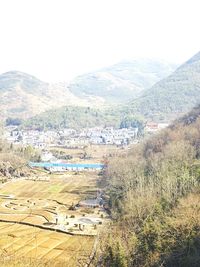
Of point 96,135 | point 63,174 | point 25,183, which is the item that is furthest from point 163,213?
point 96,135

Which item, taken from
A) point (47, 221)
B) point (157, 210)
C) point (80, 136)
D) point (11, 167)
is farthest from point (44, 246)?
point (80, 136)

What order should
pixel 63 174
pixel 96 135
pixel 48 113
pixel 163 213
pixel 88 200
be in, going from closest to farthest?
pixel 163 213 < pixel 88 200 < pixel 63 174 < pixel 96 135 < pixel 48 113

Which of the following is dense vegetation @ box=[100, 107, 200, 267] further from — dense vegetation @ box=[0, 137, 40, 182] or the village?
the village

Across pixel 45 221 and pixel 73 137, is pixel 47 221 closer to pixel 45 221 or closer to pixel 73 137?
pixel 45 221

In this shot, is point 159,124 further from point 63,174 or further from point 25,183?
point 25,183

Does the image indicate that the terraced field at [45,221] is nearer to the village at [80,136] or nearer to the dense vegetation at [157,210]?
the dense vegetation at [157,210]

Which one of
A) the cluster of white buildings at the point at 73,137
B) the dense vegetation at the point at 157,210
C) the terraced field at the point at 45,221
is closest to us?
the dense vegetation at the point at 157,210

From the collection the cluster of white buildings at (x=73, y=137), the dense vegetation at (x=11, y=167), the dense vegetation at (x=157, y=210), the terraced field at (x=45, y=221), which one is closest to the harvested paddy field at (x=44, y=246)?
the terraced field at (x=45, y=221)

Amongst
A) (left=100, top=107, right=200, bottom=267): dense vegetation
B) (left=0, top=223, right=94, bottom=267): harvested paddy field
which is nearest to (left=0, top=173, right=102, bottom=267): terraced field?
(left=0, top=223, right=94, bottom=267): harvested paddy field
